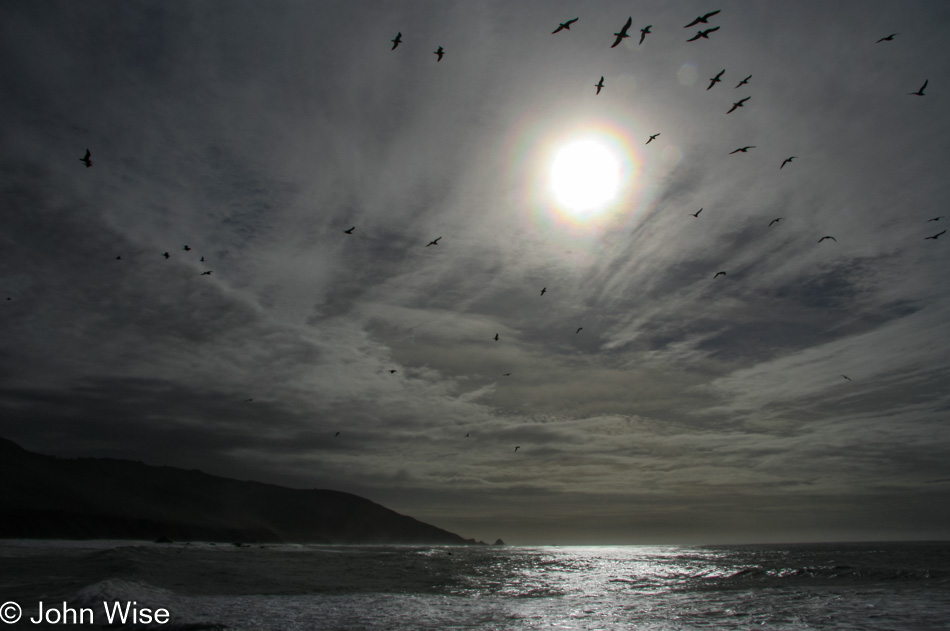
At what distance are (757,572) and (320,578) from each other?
40.2 meters

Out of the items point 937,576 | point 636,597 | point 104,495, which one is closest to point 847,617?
point 636,597

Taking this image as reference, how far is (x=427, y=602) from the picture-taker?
25.4 metres

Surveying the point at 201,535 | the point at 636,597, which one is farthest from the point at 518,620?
the point at 201,535

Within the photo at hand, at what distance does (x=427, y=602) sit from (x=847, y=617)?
735 inches

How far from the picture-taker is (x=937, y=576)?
40625mm

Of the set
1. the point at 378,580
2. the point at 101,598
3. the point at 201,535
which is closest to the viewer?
the point at 101,598

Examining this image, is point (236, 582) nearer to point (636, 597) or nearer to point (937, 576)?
point (636, 597)

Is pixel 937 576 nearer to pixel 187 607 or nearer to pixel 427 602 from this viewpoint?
pixel 427 602

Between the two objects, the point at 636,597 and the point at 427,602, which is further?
the point at 636,597

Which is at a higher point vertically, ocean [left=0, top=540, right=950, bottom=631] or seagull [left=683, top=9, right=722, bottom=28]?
seagull [left=683, top=9, right=722, bottom=28]

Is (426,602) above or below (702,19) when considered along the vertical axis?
below

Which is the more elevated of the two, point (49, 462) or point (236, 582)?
point (49, 462)

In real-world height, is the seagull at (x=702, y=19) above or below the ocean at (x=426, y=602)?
above

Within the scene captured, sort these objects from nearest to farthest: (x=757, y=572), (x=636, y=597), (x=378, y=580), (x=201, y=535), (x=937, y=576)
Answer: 1. (x=636, y=597)
2. (x=378, y=580)
3. (x=937, y=576)
4. (x=757, y=572)
5. (x=201, y=535)
